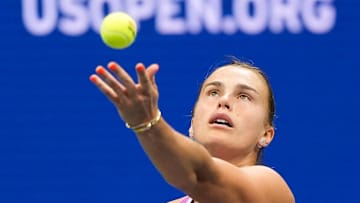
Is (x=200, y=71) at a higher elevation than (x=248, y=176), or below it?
higher

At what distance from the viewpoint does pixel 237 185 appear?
2383 mm

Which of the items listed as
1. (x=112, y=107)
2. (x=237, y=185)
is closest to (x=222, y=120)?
(x=237, y=185)

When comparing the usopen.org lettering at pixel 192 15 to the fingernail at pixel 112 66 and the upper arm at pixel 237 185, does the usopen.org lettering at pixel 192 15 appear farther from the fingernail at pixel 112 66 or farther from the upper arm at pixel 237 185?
the fingernail at pixel 112 66

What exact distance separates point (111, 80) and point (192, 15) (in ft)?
6.12

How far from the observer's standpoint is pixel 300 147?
13.1ft

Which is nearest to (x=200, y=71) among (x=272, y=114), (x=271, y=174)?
(x=272, y=114)

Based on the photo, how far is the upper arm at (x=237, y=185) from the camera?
2.31 m

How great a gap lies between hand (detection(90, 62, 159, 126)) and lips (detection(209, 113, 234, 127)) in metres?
0.59

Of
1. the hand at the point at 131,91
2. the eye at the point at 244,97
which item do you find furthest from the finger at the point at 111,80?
the eye at the point at 244,97

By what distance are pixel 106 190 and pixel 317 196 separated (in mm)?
821

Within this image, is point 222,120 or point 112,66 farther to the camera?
point 222,120

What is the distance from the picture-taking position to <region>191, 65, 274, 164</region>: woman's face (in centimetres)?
268

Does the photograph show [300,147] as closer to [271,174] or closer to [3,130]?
[3,130]

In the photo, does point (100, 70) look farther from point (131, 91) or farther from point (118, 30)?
point (118, 30)
